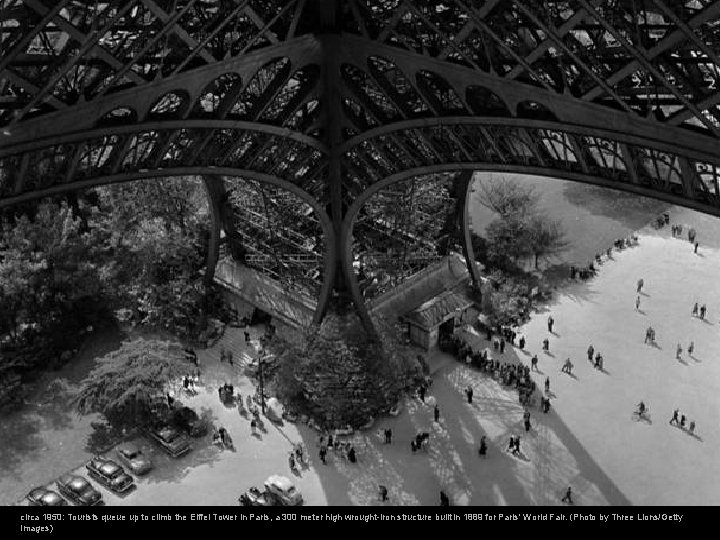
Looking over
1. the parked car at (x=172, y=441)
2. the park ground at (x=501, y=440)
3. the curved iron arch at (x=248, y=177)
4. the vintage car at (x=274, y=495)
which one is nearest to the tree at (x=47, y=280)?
the park ground at (x=501, y=440)

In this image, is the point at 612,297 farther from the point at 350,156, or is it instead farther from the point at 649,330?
the point at 350,156

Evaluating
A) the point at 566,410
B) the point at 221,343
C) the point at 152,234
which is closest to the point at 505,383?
the point at 566,410

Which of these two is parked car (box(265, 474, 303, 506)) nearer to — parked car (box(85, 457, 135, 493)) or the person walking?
parked car (box(85, 457, 135, 493))

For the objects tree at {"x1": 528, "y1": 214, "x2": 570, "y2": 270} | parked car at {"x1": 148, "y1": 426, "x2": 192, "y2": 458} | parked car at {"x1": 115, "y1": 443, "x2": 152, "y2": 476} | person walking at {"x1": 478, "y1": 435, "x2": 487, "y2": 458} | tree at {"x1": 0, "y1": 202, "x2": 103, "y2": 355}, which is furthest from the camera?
tree at {"x1": 528, "y1": 214, "x2": 570, "y2": 270}

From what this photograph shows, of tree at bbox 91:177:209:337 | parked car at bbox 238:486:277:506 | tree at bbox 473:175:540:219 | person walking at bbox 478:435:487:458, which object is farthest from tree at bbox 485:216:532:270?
parked car at bbox 238:486:277:506

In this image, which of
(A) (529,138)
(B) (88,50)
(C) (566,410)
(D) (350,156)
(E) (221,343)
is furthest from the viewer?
(E) (221,343)

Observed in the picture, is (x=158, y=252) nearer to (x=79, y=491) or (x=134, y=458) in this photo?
(x=134, y=458)

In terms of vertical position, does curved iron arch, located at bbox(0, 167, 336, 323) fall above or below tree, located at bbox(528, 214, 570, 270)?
above
